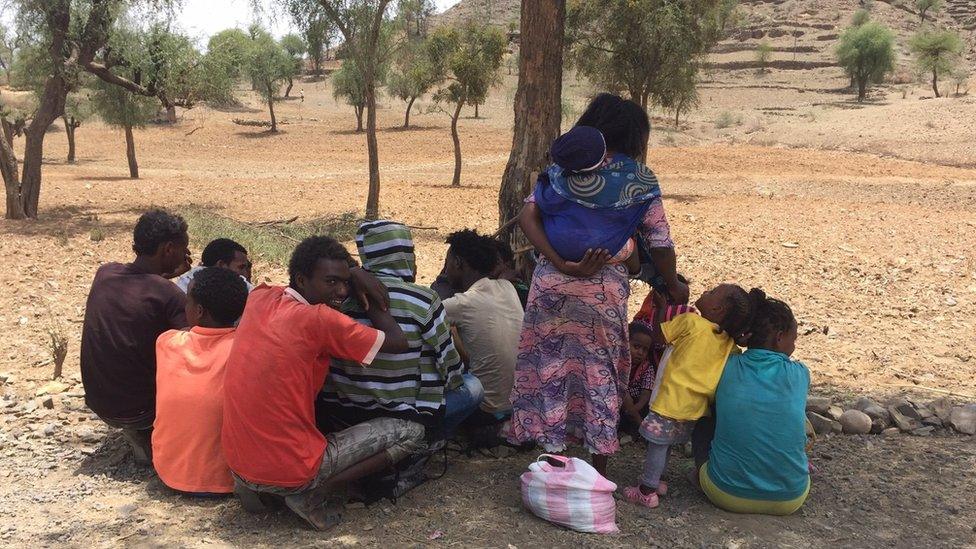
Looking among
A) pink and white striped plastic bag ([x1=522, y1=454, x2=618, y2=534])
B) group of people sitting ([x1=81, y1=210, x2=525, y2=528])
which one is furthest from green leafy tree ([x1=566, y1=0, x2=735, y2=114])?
pink and white striped plastic bag ([x1=522, y1=454, x2=618, y2=534])

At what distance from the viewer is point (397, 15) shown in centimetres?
1409

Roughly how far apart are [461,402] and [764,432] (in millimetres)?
1410

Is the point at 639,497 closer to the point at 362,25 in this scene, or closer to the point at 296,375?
the point at 296,375

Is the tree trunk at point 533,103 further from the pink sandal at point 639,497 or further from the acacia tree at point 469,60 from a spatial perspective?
A: the acacia tree at point 469,60

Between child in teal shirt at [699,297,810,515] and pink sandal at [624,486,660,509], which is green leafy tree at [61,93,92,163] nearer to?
pink sandal at [624,486,660,509]

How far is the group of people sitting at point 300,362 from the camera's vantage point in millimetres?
2990

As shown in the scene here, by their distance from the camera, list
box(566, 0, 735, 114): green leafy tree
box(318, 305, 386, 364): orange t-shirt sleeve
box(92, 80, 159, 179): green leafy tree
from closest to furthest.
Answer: box(318, 305, 386, 364): orange t-shirt sleeve
box(566, 0, 735, 114): green leafy tree
box(92, 80, 159, 179): green leafy tree

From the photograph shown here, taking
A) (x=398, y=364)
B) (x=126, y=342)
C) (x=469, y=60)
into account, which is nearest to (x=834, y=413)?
(x=398, y=364)

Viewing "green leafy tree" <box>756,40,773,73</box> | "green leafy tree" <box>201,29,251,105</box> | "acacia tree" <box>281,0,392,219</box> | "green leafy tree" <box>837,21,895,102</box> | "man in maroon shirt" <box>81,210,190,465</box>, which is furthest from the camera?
"green leafy tree" <box>756,40,773,73</box>

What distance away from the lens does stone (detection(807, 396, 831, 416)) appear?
4.45 m

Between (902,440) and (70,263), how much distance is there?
868 cm

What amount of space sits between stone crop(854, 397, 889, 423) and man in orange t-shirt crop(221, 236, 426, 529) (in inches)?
116

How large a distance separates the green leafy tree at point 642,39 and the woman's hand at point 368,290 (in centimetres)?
1439

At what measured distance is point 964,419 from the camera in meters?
4.33
